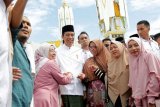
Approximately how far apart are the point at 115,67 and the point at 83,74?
17.8 inches

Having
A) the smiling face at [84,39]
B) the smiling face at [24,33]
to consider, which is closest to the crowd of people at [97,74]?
the smiling face at [84,39]

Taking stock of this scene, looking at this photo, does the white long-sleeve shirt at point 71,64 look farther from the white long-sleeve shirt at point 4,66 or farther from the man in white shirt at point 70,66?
the white long-sleeve shirt at point 4,66

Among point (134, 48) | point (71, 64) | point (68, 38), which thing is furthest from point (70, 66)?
point (134, 48)

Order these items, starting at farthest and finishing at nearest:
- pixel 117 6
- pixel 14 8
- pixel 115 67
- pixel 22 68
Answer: pixel 117 6 < pixel 115 67 < pixel 22 68 < pixel 14 8

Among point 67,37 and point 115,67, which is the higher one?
point 67,37

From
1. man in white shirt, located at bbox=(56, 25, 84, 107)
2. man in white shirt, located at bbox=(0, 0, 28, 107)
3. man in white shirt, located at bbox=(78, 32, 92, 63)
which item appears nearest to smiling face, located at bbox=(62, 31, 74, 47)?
man in white shirt, located at bbox=(56, 25, 84, 107)

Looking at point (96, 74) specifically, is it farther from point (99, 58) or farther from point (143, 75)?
point (143, 75)

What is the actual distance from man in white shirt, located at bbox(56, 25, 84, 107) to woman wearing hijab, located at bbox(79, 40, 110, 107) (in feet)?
0.35

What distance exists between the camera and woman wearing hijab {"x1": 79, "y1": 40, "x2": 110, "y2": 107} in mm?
3750

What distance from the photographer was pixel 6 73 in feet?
4.14

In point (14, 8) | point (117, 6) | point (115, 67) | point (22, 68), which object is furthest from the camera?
point (117, 6)

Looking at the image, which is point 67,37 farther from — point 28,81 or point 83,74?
point 28,81

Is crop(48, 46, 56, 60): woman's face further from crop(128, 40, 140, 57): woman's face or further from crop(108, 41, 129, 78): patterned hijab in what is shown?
crop(128, 40, 140, 57): woman's face

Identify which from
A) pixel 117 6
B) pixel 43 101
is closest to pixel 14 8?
pixel 43 101
